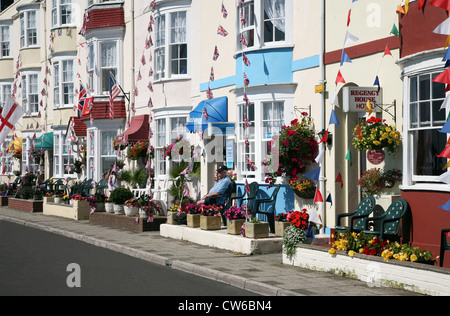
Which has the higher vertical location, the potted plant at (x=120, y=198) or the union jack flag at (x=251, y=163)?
the union jack flag at (x=251, y=163)

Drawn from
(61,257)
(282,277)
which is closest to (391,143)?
(282,277)

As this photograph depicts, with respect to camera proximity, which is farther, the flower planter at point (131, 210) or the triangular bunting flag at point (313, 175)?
the flower planter at point (131, 210)

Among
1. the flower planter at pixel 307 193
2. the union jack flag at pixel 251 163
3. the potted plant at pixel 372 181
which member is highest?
the union jack flag at pixel 251 163

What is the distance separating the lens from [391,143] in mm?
12719

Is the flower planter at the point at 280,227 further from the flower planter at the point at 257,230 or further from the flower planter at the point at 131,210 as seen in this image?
the flower planter at the point at 131,210

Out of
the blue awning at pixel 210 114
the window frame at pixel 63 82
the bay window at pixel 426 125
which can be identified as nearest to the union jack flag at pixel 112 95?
the window frame at pixel 63 82

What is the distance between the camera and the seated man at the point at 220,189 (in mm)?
17312

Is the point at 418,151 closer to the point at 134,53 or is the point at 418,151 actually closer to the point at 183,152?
the point at 183,152

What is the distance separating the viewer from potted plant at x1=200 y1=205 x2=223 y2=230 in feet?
53.4

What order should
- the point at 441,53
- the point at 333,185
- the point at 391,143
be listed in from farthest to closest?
the point at 333,185 → the point at 391,143 → the point at 441,53

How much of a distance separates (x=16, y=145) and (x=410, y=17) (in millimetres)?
28440

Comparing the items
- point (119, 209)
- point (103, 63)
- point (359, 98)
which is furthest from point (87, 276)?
point (103, 63)

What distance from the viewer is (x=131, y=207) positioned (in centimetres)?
2020

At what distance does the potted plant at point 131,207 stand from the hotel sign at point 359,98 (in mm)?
8774
